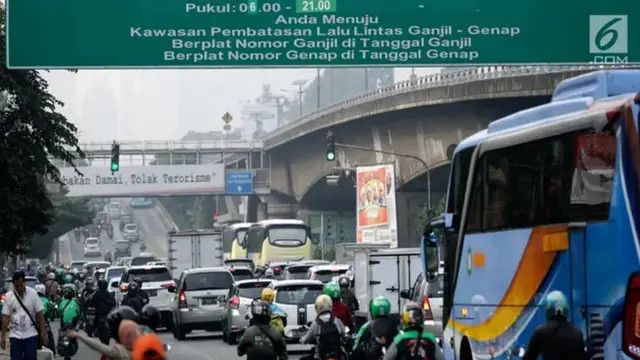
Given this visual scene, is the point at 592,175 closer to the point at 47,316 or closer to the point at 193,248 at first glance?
the point at 47,316

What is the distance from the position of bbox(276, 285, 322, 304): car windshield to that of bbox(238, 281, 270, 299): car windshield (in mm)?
2732

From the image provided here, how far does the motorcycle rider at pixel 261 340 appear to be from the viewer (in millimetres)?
15344

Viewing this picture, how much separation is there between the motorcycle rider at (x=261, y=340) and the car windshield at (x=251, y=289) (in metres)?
21.2

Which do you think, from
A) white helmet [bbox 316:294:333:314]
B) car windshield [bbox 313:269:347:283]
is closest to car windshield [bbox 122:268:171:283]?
car windshield [bbox 313:269:347:283]

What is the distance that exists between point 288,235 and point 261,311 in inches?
2212

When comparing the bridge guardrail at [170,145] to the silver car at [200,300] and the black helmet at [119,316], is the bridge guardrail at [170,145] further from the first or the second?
the black helmet at [119,316]

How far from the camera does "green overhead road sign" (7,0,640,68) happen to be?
24.1 meters

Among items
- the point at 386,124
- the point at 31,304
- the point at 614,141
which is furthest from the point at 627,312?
the point at 386,124

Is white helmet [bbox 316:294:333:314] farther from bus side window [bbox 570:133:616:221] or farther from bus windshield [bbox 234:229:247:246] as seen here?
bus windshield [bbox 234:229:247:246]

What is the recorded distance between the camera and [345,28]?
2445 centimetres

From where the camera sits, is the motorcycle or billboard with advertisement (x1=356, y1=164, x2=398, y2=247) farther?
billboard with advertisement (x1=356, y1=164, x2=398, y2=247)

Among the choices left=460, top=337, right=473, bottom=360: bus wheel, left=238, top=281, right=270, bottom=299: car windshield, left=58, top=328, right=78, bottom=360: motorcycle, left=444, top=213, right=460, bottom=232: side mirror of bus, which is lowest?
left=58, top=328, right=78, bottom=360: motorcycle

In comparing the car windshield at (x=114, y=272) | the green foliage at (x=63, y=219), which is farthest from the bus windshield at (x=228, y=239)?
the green foliage at (x=63, y=219)

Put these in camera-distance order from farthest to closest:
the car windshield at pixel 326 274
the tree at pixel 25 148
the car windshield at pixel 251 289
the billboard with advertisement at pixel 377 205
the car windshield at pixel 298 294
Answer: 1. the billboard with advertisement at pixel 377 205
2. the car windshield at pixel 326 274
3. the car windshield at pixel 251 289
4. the car windshield at pixel 298 294
5. the tree at pixel 25 148
